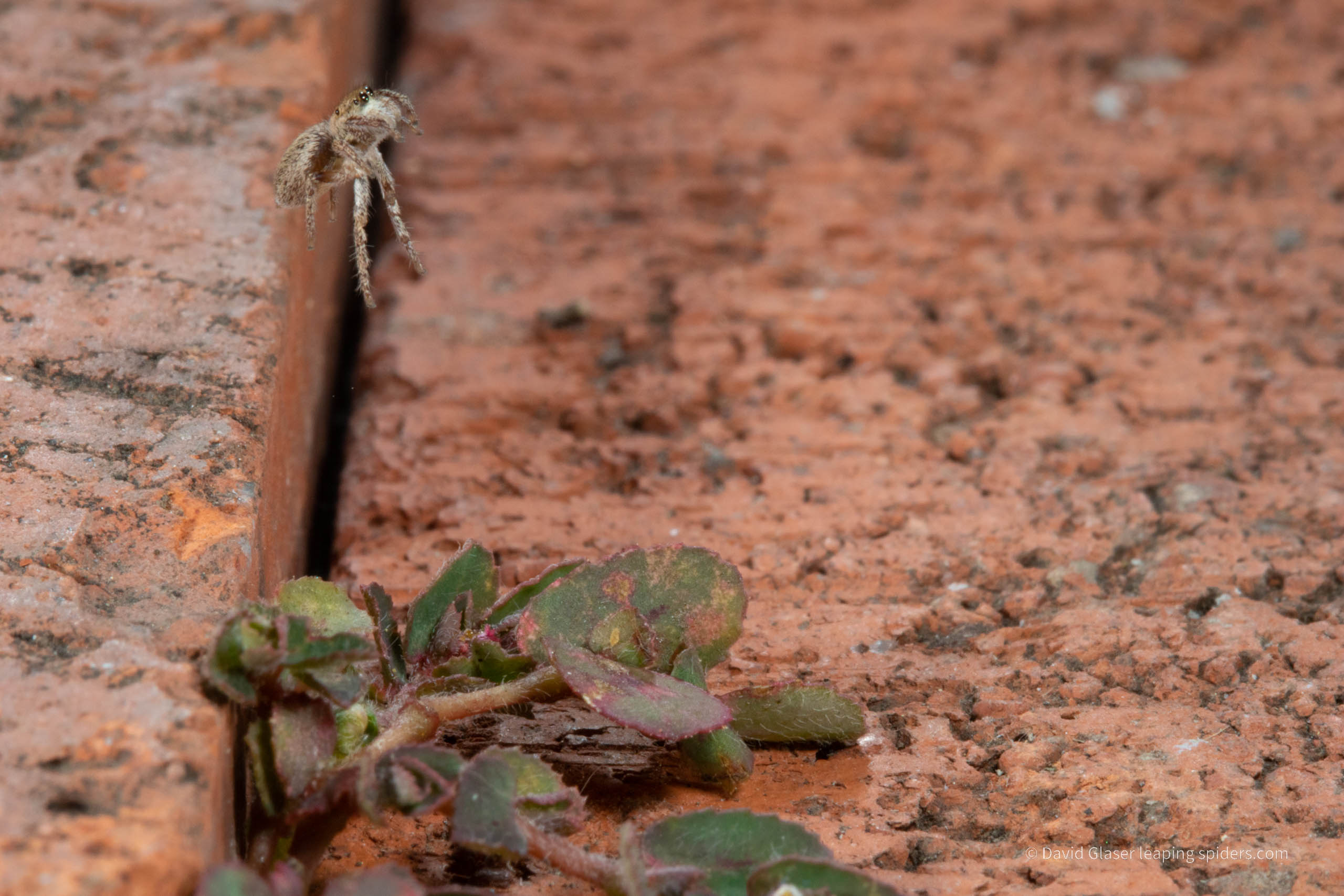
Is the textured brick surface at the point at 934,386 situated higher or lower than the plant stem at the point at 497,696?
higher

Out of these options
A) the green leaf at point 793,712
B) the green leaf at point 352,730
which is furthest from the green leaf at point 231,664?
the green leaf at point 793,712

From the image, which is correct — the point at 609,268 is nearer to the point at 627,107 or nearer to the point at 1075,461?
the point at 627,107

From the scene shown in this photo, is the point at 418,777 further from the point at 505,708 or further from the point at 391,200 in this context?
the point at 391,200

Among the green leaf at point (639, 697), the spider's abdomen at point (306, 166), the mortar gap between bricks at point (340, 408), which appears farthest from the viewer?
the mortar gap between bricks at point (340, 408)

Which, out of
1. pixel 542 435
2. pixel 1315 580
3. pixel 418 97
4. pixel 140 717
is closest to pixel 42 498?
pixel 140 717

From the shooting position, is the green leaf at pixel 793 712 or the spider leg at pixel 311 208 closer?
the green leaf at pixel 793 712

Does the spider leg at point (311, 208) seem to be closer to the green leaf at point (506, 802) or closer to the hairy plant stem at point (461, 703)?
the hairy plant stem at point (461, 703)

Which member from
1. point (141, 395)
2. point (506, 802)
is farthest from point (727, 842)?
point (141, 395)
